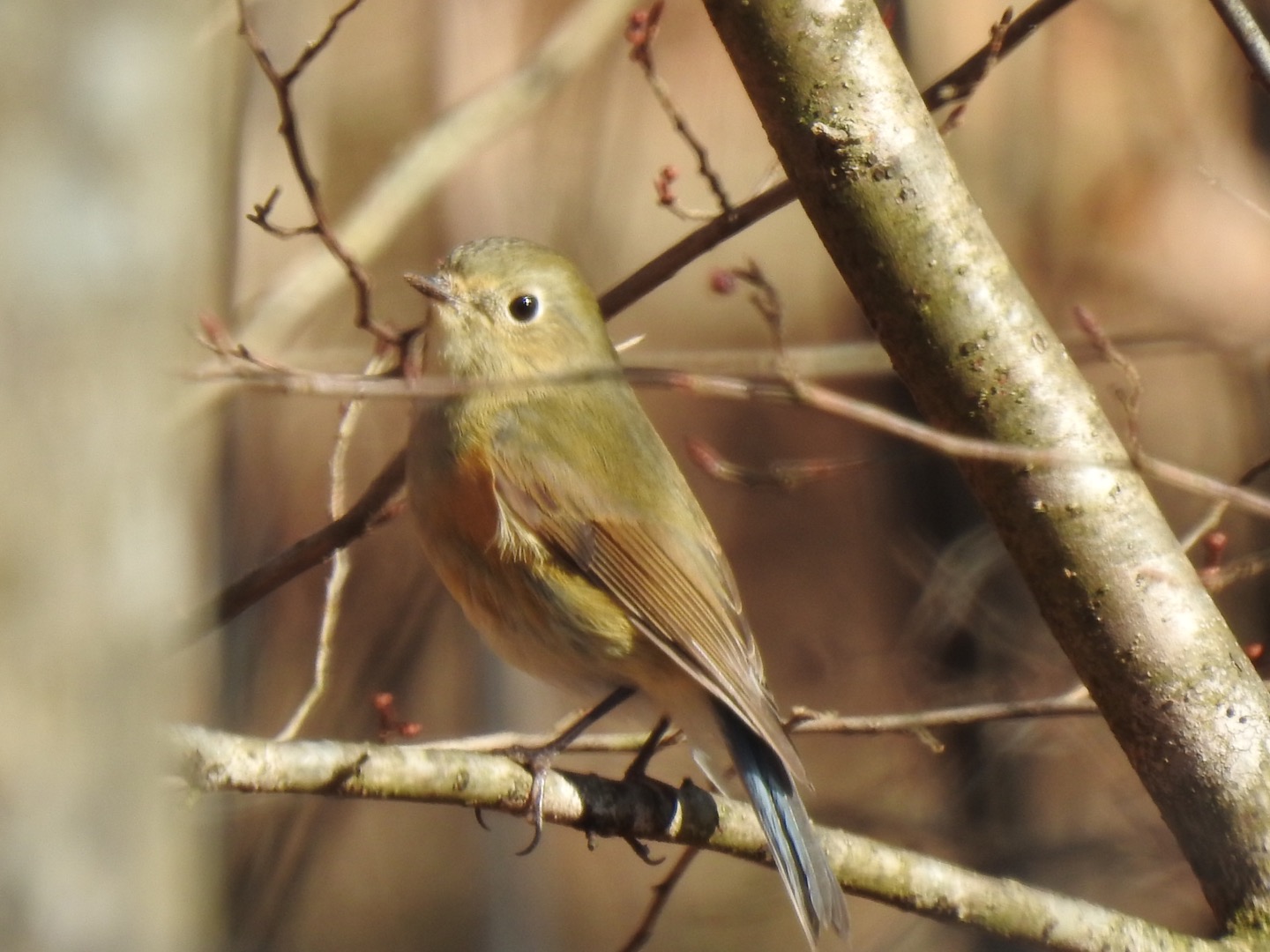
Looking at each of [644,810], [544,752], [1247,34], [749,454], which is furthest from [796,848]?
[749,454]

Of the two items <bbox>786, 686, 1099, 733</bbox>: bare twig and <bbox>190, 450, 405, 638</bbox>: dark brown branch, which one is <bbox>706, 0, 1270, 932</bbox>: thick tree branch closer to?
<bbox>786, 686, 1099, 733</bbox>: bare twig

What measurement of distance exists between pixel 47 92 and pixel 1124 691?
64.9 inches

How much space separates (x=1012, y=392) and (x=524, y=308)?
117 centimetres

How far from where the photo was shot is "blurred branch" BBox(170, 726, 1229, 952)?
1900mm

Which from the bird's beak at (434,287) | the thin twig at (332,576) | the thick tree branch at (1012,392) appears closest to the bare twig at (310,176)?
the thin twig at (332,576)

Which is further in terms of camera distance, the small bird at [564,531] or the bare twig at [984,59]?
the small bird at [564,531]

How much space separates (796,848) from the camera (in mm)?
2338

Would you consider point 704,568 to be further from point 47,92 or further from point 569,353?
point 47,92

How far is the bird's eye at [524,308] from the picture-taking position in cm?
303

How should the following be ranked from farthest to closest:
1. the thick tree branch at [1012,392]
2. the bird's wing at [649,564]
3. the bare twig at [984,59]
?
the bird's wing at [649,564] → the bare twig at [984,59] → the thick tree branch at [1012,392]

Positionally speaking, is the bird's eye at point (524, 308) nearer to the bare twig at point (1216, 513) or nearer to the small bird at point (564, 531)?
the small bird at point (564, 531)

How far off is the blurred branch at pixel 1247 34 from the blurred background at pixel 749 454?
2.68 metres

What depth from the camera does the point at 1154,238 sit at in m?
5.50

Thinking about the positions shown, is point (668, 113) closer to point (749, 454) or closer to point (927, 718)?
point (927, 718)
